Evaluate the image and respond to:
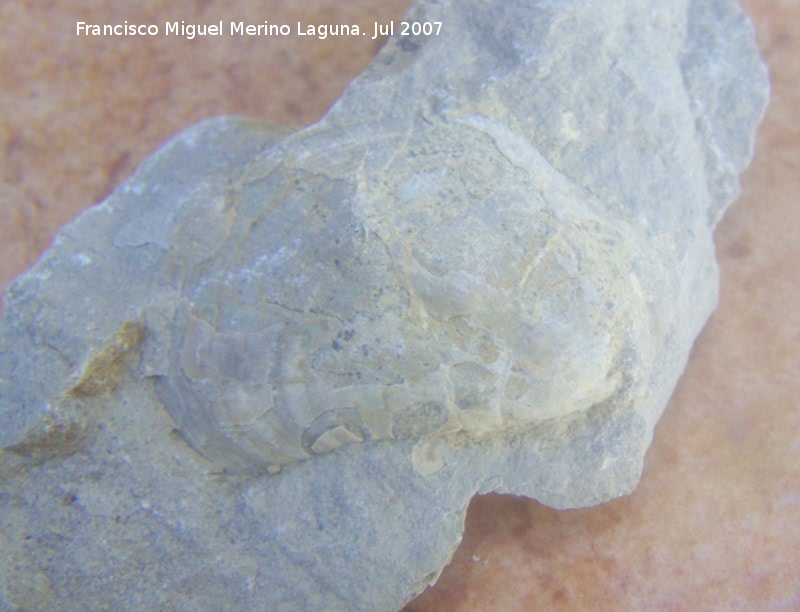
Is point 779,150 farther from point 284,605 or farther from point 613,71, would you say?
point 284,605

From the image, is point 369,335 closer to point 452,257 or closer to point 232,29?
point 452,257

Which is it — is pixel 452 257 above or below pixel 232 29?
below

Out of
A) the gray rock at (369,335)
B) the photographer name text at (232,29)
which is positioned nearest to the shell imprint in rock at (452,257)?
the gray rock at (369,335)

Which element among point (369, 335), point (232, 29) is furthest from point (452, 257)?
point (232, 29)

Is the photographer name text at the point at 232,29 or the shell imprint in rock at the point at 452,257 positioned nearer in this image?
the shell imprint in rock at the point at 452,257

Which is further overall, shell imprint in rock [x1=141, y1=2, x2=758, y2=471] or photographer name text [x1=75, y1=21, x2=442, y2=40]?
photographer name text [x1=75, y1=21, x2=442, y2=40]

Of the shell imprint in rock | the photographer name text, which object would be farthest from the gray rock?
the photographer name text

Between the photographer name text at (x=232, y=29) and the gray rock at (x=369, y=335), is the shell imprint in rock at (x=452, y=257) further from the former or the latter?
the photographer name text at (x=232, y=29)

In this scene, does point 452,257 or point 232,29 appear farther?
point 232,29

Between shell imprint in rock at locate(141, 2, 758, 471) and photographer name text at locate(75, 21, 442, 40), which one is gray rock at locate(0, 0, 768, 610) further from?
photographer name text at locate(75, 21, 442, 40)
